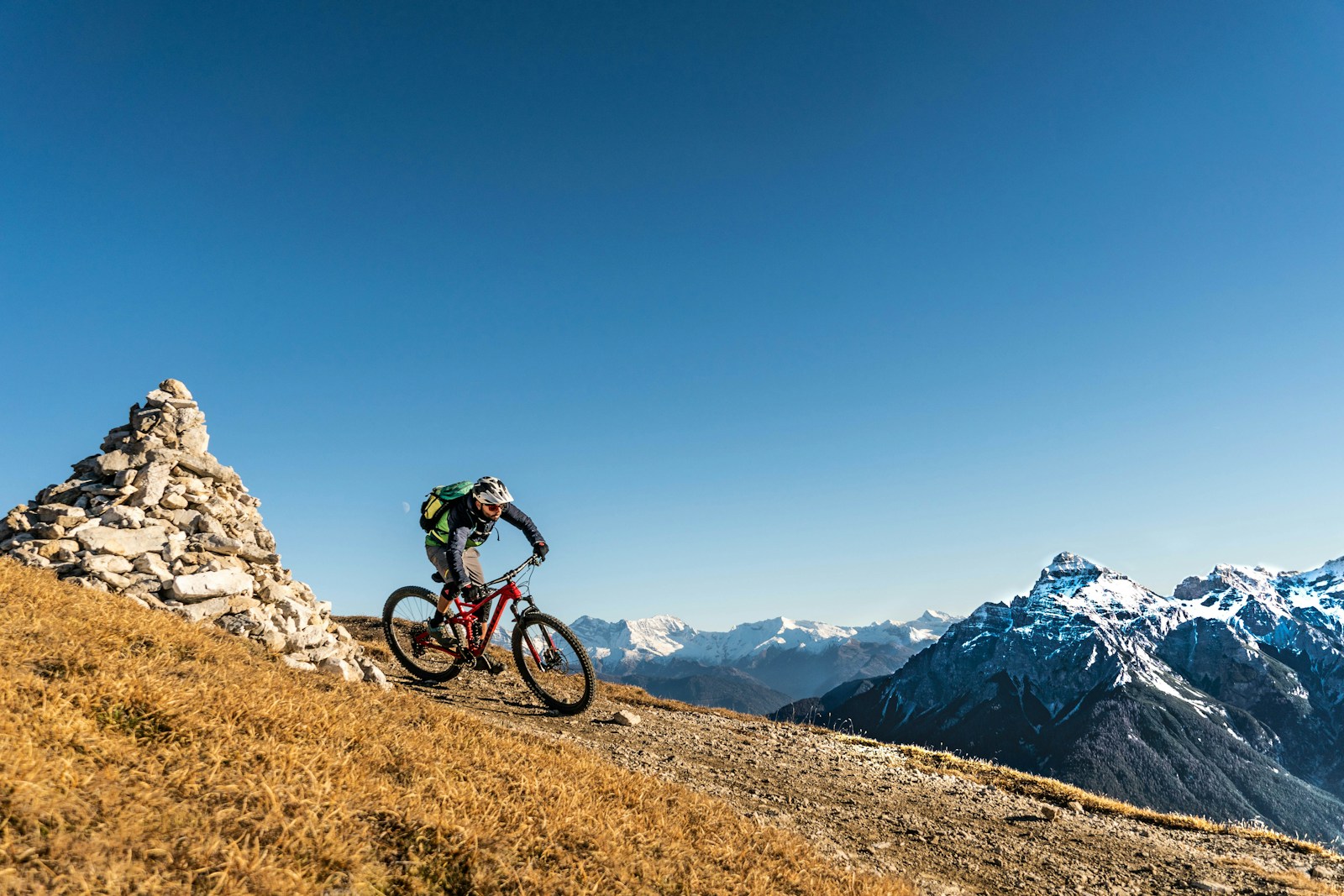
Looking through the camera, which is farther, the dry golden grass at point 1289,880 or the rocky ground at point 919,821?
the rocky ground at point 919,821

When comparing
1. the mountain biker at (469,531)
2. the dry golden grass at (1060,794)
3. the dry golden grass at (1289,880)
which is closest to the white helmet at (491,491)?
the mountain biker at (469,531)

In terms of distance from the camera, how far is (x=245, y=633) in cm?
1179

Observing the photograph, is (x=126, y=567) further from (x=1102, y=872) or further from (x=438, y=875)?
(x=1102, y=872)

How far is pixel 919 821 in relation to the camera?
396 inches

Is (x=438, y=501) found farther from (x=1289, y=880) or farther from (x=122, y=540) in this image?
(x=1289, y=880)

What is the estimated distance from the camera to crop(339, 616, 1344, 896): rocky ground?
8359 mm

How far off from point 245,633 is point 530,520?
5.34m

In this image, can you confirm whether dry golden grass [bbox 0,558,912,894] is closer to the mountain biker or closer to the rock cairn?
the rock cairn

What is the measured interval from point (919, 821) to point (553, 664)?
7032 mm

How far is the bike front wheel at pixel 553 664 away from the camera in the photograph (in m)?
12.9

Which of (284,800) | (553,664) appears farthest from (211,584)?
(284,800)

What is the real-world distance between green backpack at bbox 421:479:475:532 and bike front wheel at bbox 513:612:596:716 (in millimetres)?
2717

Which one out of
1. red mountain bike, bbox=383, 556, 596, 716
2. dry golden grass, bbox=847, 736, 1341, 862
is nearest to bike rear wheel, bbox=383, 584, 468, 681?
red mountain bike, bbox=383, 556, 596, 716

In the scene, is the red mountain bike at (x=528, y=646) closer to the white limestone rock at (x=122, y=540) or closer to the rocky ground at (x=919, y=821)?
the rocky ground at (x=919, y=821)
